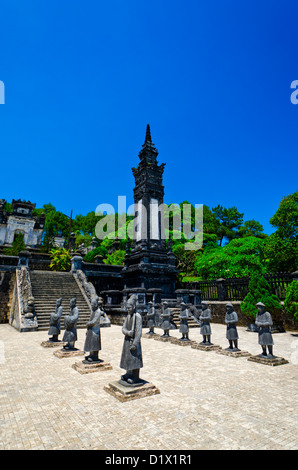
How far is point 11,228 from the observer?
41094 mm

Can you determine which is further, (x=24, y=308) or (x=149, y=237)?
(x=149, y=237)

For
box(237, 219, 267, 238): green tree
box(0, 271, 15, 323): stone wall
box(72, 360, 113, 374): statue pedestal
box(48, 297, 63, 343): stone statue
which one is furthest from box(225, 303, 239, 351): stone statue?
box(237, 219, 267, 238): green tree

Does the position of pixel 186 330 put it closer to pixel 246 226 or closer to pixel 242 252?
pixel 242 252

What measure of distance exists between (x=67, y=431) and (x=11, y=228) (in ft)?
141

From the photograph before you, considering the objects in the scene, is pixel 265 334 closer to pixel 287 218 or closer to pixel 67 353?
pixel 67 353

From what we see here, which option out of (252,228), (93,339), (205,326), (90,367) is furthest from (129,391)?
(252,228)

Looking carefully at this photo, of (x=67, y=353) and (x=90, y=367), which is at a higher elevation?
(x=90, y=367)

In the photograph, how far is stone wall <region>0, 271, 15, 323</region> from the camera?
17.8 m

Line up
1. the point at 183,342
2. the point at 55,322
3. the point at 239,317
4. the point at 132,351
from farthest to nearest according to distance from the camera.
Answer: the point at 239,317 < the point at 183,342 < the point at 55,322 < the point at 132,351

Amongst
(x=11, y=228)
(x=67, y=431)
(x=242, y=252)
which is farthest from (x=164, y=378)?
(x=11, y=228)

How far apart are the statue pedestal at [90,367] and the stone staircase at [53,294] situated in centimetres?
751

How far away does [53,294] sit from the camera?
57.1 feet

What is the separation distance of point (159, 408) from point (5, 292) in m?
17.5

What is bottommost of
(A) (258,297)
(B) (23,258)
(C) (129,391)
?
(C) (129,391)
